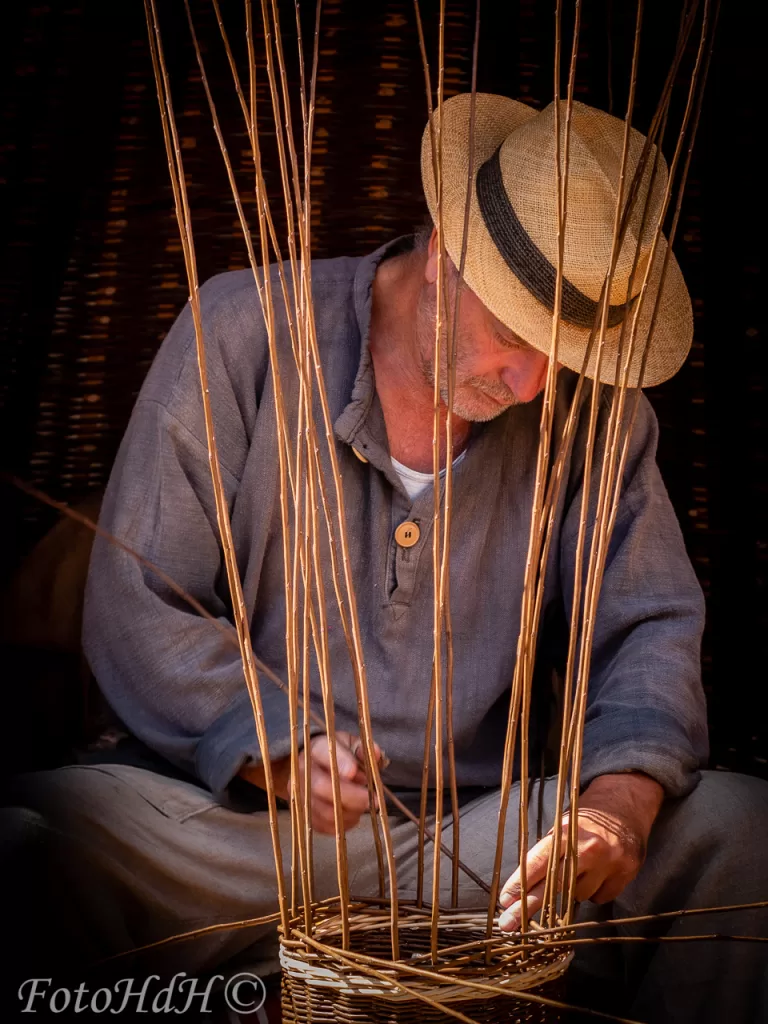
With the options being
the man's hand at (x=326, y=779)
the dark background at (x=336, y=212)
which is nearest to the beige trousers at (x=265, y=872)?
the man's hand at (x=326, y=779)

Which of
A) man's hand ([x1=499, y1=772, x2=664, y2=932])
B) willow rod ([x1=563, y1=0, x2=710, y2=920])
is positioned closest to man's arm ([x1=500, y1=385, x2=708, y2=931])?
man's hand ([x1=499, y1=772, x2=664, y2=932])

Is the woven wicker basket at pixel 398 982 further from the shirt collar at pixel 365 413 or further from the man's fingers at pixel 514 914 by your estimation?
the shirt collar at pixel 365 413

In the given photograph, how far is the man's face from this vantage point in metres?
1.53

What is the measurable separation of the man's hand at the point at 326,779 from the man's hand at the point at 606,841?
176 mm

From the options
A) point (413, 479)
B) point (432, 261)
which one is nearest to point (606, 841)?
point (413, 479)

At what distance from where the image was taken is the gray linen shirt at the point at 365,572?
1.48m

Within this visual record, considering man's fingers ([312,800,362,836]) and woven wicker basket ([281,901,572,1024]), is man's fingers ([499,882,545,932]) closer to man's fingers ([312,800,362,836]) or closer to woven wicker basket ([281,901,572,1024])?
woven wicker basket ([281,901,572,1024])

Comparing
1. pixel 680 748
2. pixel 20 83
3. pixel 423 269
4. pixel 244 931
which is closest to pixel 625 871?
pixel 680 748

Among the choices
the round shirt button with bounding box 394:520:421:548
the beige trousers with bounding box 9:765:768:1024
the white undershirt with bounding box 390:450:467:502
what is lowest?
the beige trousers with bounding box 9:765:768:1024

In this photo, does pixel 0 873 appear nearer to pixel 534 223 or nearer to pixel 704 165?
pixel 534 223

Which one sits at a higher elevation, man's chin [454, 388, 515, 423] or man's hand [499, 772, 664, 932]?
man's chin [454, 388, 515, 423]

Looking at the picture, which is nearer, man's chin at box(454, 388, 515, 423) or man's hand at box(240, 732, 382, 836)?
man's hand at box(240, 732, 382, 836)
